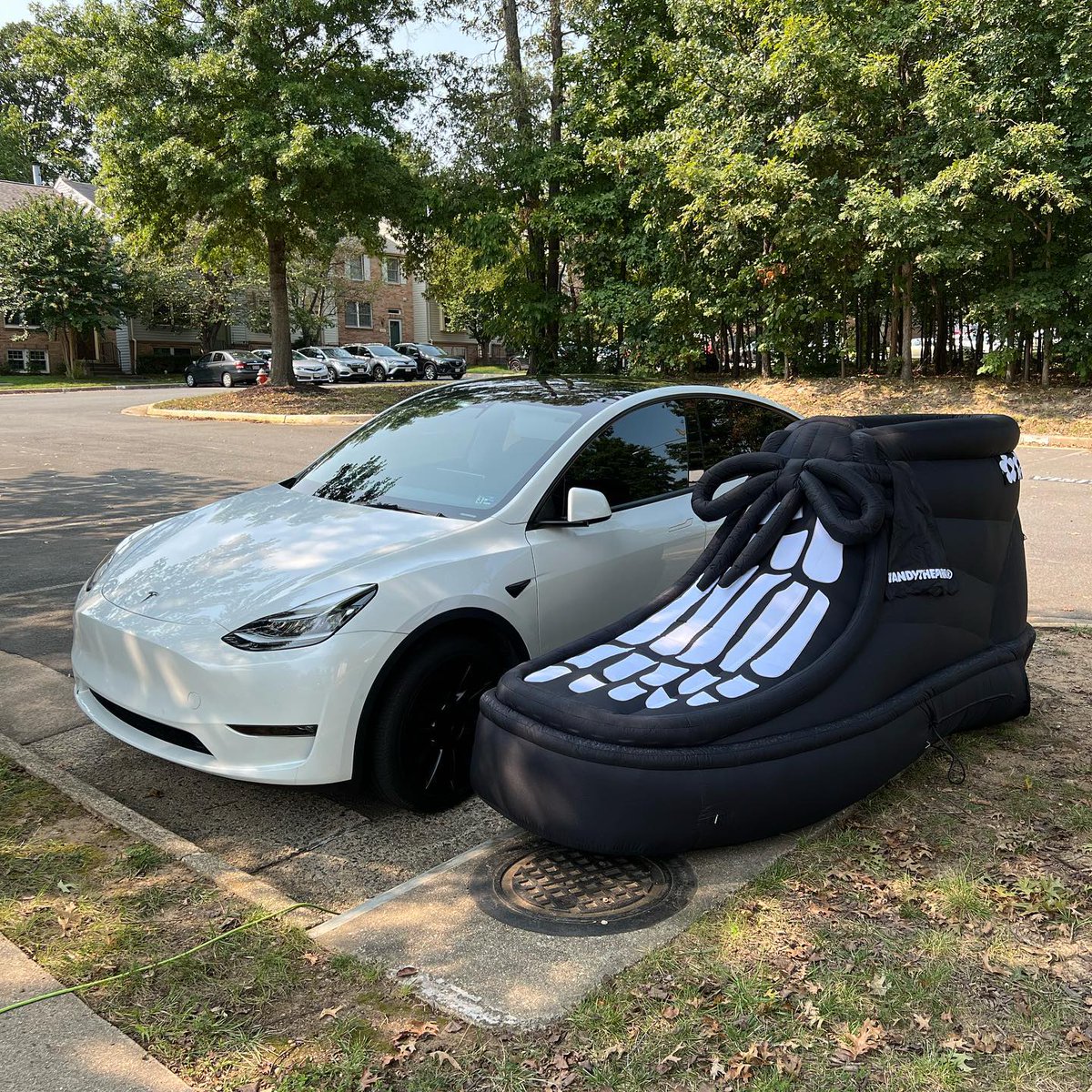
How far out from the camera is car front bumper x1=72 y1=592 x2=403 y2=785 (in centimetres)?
333

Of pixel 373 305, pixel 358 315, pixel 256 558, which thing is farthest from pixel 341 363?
pixel 256 558

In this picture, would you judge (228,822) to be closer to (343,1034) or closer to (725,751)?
(343,1034)

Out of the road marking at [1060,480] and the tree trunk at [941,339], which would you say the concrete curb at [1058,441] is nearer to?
the road marking at [1060,480]

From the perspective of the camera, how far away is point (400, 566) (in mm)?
3625

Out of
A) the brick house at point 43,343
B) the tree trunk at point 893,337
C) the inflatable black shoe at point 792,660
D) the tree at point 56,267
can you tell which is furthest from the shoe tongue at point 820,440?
the brick house at point 43,343

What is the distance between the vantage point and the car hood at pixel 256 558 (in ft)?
11.6

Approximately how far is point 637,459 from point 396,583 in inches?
62.7

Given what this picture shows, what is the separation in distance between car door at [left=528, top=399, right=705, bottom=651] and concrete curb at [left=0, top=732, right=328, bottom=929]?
1.49 m

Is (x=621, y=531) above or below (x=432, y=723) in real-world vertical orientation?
above

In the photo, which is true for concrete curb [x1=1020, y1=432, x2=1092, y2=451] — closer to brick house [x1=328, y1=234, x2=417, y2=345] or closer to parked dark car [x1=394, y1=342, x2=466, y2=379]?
parked dark car [x1=394, y1=342, x2=466, y2=379]

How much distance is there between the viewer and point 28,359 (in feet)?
139

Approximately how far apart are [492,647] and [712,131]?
18.2m

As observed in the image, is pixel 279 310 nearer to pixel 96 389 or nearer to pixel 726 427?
pixel 96 389

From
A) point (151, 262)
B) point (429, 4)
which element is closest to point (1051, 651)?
point (429, 4)
